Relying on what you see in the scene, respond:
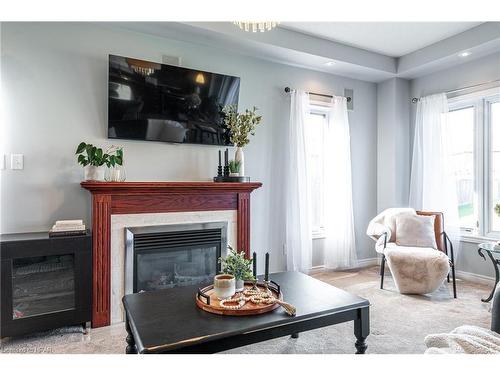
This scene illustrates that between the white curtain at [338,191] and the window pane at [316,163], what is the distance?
0.07 meters

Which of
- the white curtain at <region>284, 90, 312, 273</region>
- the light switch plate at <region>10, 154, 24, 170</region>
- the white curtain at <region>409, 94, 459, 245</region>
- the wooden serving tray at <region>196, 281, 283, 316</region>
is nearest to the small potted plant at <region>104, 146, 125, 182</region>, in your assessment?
the light switch plate at <region>10, 154, 24, 170</region>

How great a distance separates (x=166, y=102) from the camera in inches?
121

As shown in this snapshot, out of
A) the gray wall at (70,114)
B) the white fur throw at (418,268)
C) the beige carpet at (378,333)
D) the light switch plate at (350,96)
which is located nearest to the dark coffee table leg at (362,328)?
the beige carpet at (378,333)

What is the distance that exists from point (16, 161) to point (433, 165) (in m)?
4.42

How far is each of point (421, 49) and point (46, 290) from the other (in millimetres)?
4571

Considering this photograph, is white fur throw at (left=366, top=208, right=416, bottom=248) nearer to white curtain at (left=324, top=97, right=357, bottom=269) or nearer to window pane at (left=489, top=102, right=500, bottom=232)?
white curtain at (left=324, top=97, right=357, bottom=269)

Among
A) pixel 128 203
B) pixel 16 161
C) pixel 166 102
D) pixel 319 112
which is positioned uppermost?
pixel 319 112

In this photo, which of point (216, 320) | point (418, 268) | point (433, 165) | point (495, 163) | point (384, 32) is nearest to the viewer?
point (216, 320)

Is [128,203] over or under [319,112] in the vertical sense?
under

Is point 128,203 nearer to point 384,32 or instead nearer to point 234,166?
point 234,166

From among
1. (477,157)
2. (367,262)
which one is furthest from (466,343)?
(367,262)

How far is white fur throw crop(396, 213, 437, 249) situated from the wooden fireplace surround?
1821mm
